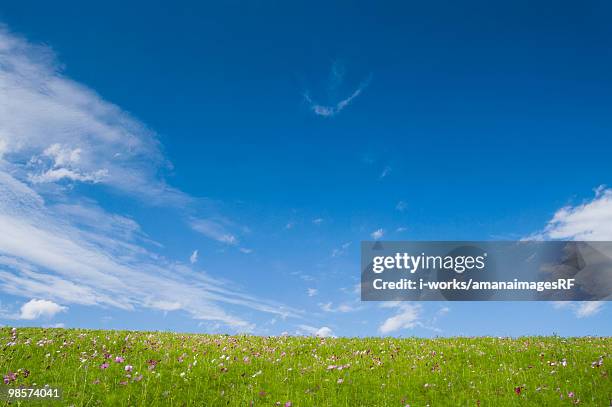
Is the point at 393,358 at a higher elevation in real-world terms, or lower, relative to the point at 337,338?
lower

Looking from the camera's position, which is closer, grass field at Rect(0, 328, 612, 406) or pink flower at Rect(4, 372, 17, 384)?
pink flower at Rect(4, 372, 17, 384)

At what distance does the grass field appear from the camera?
11781 mm

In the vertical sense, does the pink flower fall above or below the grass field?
below

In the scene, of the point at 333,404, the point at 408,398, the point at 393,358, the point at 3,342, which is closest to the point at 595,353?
the point at 393,358

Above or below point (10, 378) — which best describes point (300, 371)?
above

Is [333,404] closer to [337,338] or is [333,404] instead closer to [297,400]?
[297,400]

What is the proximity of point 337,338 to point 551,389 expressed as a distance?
352 inches

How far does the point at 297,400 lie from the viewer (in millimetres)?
11594

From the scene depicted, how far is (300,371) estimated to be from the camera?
13.9 m

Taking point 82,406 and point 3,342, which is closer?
point 82,406

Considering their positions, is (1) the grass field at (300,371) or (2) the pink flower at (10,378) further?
(1) the grass field at (300,371)

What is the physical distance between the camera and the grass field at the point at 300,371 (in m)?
11.8

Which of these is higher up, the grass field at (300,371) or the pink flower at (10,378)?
the grass field at (300,371)

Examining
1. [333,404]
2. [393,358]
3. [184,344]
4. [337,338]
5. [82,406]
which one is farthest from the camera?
[337,338]
